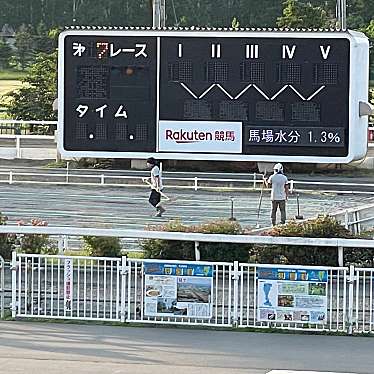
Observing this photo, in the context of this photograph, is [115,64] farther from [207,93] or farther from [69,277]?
[69,277]

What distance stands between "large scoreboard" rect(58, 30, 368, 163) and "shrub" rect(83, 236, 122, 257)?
37.8ft

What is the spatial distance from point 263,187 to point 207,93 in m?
2.74

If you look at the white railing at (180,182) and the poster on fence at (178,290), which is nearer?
the poster on fence at (178,290)

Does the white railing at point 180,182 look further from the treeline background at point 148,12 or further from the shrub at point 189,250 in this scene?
the treeline background at point 148,12

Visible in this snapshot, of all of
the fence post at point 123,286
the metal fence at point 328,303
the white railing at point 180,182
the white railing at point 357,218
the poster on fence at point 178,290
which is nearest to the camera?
the metal fence at point 328,303

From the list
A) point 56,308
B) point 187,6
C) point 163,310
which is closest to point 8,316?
point 56,308

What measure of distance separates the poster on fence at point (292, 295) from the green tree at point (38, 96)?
36179 mm

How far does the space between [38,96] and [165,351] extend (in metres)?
39.3

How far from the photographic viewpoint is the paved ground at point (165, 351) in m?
13.1

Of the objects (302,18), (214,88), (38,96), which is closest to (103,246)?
(214,88)

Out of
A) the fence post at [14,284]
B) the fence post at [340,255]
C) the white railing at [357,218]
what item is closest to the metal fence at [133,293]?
the fence post at [14,284]

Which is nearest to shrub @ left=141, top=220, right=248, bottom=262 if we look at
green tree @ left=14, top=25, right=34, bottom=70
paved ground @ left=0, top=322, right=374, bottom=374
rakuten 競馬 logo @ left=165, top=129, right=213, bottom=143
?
paved ground @ left=0, top=322, right=374, bottom=374

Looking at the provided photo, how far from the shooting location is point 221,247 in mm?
17625

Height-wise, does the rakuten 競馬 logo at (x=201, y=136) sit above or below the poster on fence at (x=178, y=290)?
above
